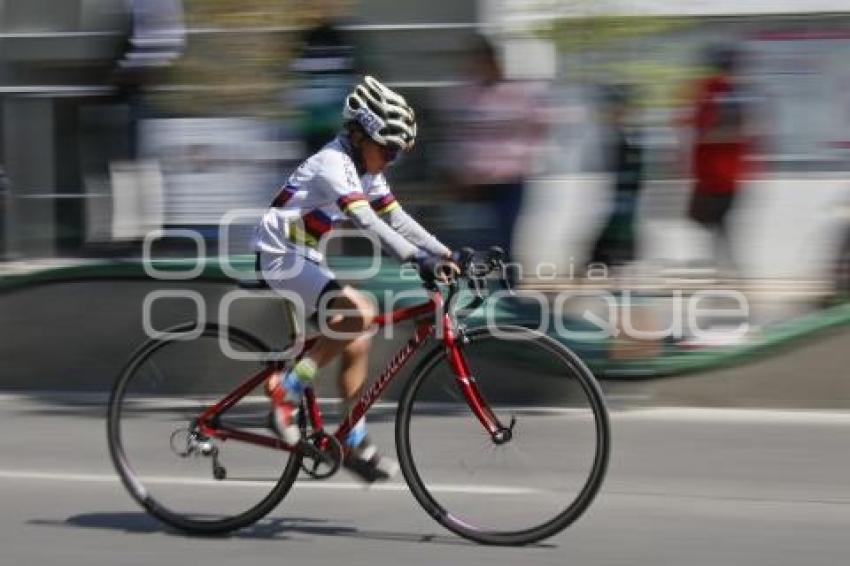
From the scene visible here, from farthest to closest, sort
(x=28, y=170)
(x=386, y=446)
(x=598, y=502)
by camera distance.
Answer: (x=28, y=170) < (x=386, y=446) < (x=598, y=502)

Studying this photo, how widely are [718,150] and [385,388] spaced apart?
436cm

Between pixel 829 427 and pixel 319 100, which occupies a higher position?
pixel 319 100

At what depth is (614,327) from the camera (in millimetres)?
8750

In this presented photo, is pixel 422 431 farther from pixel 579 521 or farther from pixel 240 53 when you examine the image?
pixel 240 53

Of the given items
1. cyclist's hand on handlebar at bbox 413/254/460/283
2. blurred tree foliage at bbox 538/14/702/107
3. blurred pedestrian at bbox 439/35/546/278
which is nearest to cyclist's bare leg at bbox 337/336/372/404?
cyclist's hand on handlebar at bbox 413/254/460/283

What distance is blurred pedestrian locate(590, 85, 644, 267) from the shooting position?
9555 mm

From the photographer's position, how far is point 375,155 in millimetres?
5988

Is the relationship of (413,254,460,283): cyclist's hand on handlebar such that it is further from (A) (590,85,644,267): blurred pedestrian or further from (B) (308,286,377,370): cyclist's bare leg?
(A) (590,85,644,267): blurred pedestrian

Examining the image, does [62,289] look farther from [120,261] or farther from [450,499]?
[450,499]

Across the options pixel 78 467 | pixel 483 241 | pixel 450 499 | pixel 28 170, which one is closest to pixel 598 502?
pixel 450 499

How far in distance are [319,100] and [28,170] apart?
138 inches

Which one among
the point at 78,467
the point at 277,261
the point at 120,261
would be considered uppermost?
the point at 277,261

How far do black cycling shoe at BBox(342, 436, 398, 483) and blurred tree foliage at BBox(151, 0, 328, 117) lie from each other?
3555mm

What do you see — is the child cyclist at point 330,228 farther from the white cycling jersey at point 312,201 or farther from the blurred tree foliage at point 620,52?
the blurred tree foliage at point 620,52
